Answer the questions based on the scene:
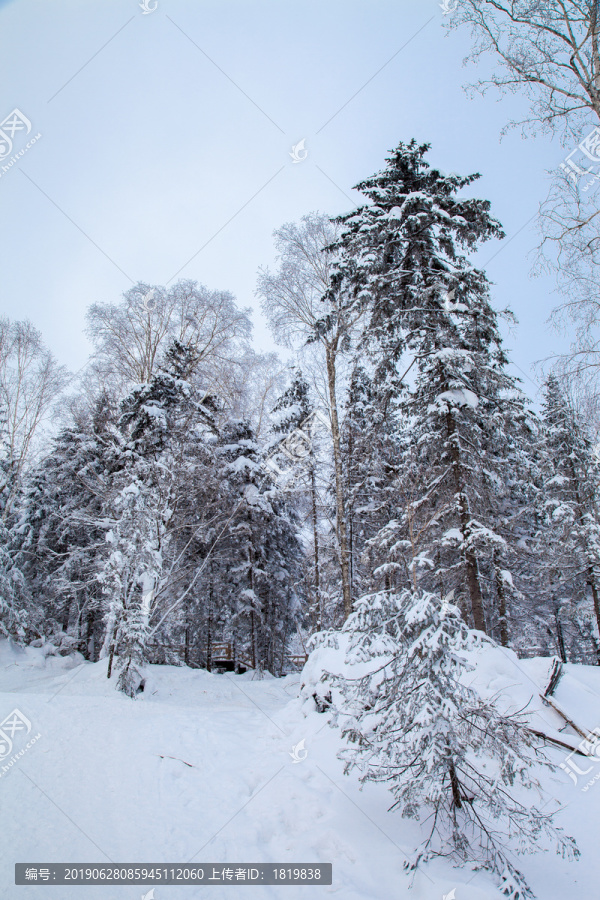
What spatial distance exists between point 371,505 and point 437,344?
8224mm

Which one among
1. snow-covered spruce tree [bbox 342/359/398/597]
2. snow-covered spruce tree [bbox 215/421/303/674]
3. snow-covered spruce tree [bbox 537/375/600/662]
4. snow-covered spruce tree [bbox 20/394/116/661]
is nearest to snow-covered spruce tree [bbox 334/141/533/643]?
snow-covered spruce tree [bbox 342/359/398/597]

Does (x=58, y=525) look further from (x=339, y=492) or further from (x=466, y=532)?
(x=466, y=532)

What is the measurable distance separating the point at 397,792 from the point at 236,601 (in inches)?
614

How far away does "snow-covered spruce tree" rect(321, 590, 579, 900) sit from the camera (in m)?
2.95

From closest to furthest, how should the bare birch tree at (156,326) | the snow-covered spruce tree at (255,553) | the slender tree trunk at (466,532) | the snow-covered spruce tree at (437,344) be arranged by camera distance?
1. the slender tree trunk at (466,532)
2. the snow-covered spruce tree at (437,344)
3. the bare birch tree at (156,326)
4. the snow-covered spruce tree at (255,553)

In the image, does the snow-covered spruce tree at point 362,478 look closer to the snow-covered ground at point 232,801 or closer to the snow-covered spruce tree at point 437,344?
the snow-covered spruce tree at point 437,344

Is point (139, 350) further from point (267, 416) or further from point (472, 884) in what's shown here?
point (472, 884)

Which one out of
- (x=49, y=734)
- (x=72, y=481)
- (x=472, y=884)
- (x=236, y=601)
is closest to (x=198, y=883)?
(x=472, y=884)

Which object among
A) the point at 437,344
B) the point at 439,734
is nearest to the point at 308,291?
the point at 437,344

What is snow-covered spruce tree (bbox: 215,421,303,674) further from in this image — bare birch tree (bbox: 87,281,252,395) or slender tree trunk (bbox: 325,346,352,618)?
slender tree trunk (bbox: 325,346,352,618)

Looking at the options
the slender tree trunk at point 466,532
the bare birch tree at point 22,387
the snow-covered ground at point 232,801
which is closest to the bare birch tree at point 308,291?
the slender tree trunk at point 466,532

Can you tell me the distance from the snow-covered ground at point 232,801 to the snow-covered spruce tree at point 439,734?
0.21 meters

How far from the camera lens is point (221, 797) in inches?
175

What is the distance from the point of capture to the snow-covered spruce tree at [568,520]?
1422 cm
